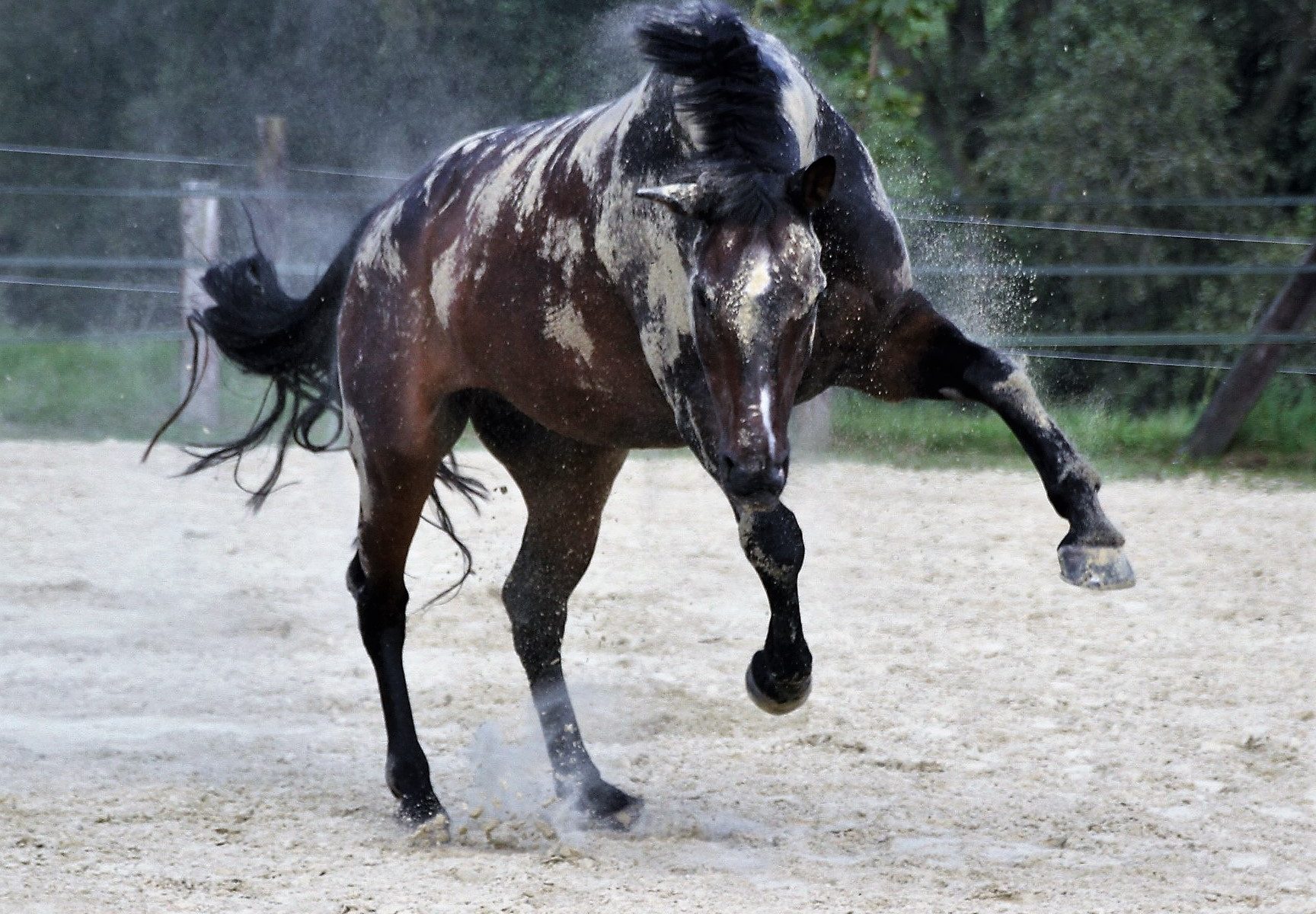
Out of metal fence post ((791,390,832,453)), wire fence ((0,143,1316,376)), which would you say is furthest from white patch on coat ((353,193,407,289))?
metal fence post ((791,390,832,453))

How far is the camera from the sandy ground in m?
2.92

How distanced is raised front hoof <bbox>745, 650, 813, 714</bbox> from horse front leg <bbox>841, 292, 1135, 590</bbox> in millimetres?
503

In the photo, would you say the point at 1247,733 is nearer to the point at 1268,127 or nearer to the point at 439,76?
the point at 439,76

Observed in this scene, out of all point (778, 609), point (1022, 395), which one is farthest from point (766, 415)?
point (1022, 395)

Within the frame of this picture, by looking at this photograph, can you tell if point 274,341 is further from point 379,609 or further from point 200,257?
point 200,257

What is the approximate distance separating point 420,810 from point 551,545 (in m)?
0.67

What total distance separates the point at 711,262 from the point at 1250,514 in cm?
471

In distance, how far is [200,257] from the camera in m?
8.41

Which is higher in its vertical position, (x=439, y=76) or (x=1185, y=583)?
(x=439, y=76)

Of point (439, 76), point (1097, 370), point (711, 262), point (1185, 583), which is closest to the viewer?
point (711, 262)

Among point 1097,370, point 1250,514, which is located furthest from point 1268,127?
point 1250,514

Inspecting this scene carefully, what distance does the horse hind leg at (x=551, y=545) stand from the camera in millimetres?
3559

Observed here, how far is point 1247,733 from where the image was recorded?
153 inches

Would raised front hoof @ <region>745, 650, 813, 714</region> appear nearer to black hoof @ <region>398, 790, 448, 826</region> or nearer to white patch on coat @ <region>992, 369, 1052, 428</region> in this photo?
white patch on coat @ <region>992, 369, 1052, 428</region>
